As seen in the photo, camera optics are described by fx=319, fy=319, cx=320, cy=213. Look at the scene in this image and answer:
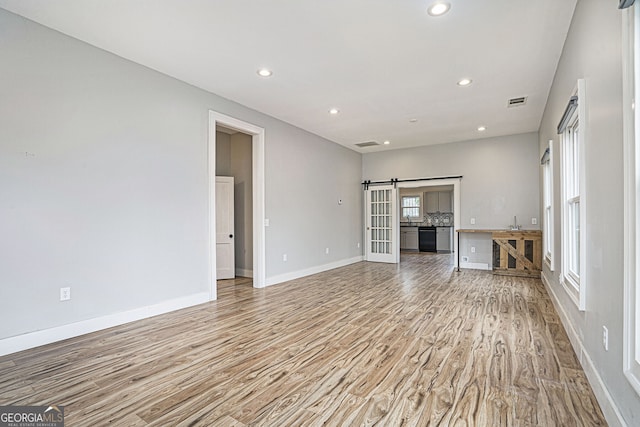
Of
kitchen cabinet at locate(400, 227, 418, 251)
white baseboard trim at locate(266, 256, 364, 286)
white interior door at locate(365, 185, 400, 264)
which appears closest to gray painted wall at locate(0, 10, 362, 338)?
white baseboard trim at locate(266, 256, 364, 286)

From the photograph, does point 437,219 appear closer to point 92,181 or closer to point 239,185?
point 239,185

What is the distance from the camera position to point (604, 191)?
1.84 metres

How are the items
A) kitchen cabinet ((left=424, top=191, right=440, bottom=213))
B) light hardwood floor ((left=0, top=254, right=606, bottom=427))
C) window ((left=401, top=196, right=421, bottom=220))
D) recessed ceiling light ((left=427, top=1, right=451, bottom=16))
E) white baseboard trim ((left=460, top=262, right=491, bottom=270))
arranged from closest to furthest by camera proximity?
light hardwood floor ((left=0, top=254, right=606, bottom=427)), recessed ceiling light ((left=427, top=1, right=451, bottom=16)), white baseboard trim ((left=460, top=262, right=491, bottom=270)), kitchen cabinet ((left=424, top=191, right=440, bottom=213)), window ((left=401, top=196, right=421, bottom=220))

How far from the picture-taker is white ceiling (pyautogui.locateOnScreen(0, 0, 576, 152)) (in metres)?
2.66

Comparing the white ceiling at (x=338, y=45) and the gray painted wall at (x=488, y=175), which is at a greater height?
the white ceiling at (x=338, y=45)

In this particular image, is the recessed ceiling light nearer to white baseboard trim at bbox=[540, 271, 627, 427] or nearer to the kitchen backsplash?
white baseboard trim at bbox=[540, 271, 627, 427]

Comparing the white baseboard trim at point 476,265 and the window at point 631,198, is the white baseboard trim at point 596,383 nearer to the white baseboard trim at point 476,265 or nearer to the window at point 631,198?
the window at point 631,198

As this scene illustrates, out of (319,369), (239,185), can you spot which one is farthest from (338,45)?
(239,185)

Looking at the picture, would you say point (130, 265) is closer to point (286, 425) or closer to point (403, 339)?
point (286, 425)

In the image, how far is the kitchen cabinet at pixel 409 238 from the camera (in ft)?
38.4

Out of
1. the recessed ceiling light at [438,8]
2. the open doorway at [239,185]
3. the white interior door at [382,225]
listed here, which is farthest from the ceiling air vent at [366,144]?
the recessed ceiling light at [438,8]

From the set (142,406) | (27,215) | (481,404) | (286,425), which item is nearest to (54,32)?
(27,215)

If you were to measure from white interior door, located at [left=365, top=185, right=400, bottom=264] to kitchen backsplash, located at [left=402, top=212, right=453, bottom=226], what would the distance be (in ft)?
14.0

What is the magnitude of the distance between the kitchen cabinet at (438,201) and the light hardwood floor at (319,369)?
8.07 m
